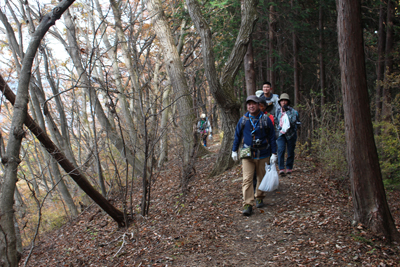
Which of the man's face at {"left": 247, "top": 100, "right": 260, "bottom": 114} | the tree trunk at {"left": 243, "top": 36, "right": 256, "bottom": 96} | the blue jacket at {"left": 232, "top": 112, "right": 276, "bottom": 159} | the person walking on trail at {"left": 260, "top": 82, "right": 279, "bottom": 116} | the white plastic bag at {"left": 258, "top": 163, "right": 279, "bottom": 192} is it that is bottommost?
the white plastic bag at {"left": 258, "top": 163, "right": 279, "bottom": 192}

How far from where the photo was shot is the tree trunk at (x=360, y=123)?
3.74m

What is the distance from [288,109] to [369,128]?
2706 millimetres

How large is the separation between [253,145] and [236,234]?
61.9 inches

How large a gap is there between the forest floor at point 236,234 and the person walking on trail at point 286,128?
1.49 feet

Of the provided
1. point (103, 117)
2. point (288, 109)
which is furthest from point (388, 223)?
point (103, 117)

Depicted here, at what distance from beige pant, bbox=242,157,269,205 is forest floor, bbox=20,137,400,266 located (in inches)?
13.2

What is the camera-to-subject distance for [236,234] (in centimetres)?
450

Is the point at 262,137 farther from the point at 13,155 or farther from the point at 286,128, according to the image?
the point at 13,155

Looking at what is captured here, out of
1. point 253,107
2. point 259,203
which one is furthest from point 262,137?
point 259,203

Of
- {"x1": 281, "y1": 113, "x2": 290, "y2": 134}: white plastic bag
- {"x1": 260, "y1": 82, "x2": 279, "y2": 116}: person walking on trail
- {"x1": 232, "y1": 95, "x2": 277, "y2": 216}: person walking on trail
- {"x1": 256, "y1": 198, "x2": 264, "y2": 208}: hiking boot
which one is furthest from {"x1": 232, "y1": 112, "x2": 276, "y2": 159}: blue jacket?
{"x1": 260, "y1": 82, "x2": 279, "y2": 116}: person walking on trail

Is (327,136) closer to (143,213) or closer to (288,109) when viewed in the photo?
(288,109)

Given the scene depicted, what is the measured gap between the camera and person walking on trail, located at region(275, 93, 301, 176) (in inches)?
246

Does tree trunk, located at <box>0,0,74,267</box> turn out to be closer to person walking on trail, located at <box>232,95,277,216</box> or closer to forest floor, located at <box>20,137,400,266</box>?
forest floor, located at <box>20,137,400,266</box>

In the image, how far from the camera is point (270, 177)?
477 centimetres
